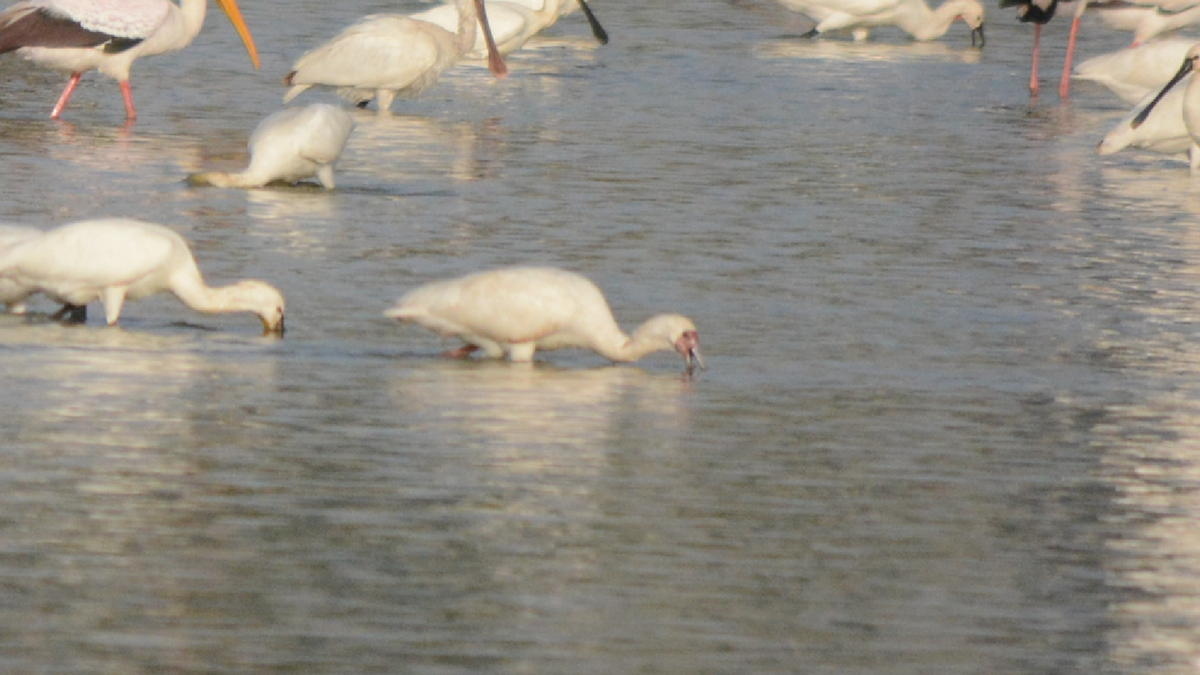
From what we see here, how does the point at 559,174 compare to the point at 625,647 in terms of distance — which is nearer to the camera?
the point at 625,647

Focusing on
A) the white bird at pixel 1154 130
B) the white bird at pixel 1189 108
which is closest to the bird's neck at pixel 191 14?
the white bird at pixel 1154 130

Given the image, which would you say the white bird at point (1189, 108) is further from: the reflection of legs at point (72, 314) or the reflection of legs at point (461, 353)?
the reflection of legs at point (72, 314)

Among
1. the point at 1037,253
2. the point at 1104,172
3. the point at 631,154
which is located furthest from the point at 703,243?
the point at 1104,172

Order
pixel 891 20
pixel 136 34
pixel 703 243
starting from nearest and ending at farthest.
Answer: pixel 703 243 → pixel 136 34 → pixel 891 20

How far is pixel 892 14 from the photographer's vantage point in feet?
88.4

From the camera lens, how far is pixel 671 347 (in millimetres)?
9125

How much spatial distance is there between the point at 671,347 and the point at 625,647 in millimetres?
3556

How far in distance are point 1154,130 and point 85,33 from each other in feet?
26.3

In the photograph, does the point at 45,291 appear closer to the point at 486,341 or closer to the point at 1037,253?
the point at 486,341

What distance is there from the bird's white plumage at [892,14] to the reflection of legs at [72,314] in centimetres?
1783

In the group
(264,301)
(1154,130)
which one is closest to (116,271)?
(264,301)

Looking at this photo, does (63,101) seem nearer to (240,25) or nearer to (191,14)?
(191,14)

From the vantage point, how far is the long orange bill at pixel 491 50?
20609mm

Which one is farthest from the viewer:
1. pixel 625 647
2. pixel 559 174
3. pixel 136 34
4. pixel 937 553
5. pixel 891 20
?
pixel 891 20
